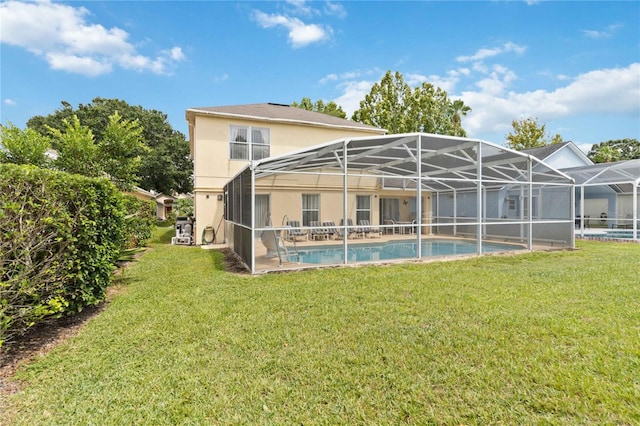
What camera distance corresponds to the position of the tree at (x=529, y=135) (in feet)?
109

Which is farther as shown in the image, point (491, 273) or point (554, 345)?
point (491, 273)

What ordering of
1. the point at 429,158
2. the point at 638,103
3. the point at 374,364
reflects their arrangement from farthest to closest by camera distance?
the point at 638,103 < the point at 429,158 < the point at 374,364

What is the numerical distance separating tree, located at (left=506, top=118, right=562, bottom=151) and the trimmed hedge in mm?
38040

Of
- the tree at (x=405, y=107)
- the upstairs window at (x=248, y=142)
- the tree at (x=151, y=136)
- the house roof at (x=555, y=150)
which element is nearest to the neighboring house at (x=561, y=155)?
the house roof at (x=555, y=150)

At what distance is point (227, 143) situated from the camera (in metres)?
14.2

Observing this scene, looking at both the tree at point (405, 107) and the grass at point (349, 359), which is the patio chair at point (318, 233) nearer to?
the grass at point (349, 359)

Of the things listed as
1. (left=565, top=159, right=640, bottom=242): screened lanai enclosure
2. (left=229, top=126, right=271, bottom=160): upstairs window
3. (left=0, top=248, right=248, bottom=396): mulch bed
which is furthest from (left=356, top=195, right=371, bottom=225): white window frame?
(left=0, top=248, right=248, bottom=396): mulch bed

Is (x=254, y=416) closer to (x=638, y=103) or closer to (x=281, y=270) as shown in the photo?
(x=281, y=270)

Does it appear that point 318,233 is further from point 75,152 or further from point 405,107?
point 405,107

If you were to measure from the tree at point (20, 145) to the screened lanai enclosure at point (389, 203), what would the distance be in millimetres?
4931

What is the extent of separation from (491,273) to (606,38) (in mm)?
16584

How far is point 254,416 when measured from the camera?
2570mm

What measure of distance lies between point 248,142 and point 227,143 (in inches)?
38.1

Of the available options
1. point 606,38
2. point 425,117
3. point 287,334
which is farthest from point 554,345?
point 425,117
